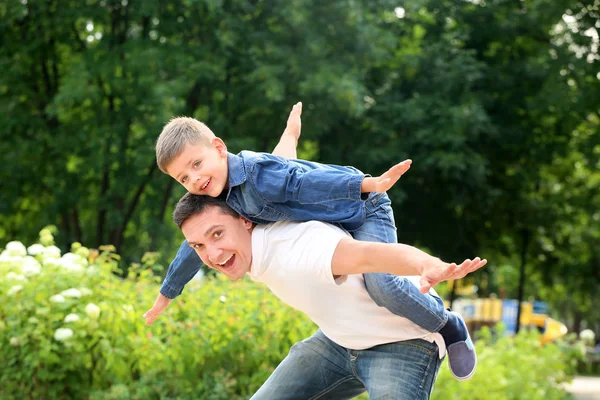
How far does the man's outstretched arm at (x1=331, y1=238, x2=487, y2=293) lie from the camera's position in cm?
273

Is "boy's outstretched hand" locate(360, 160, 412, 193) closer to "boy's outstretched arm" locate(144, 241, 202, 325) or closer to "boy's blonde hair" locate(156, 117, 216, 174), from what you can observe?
"boy's blonde hair" locate(156, 117, 216, 174)

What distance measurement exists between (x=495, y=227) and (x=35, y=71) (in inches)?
443

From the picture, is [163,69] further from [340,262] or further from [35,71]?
[340,262]

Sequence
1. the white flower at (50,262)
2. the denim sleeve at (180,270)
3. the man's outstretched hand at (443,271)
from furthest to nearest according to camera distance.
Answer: the white flower at (50,262) < the denim sleeve at (180,270) < the man's outstretched hand at (443,271)

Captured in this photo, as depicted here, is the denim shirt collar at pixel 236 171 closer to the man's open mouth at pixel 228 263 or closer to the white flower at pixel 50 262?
the man's open mouth at pixel 228 263

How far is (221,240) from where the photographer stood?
11.2 feet

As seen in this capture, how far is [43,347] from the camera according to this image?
6633mm

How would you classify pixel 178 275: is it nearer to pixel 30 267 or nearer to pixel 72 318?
pixel 72 318

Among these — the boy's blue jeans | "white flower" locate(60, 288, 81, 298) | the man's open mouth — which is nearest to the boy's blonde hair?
the man's open mouth

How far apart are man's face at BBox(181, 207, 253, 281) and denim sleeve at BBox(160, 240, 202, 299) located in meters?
0.49

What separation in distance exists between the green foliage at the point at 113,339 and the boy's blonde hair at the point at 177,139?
3.13 metres

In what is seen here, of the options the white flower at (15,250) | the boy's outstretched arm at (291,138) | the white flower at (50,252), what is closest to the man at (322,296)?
the boy's outstretched arm at (291,138)

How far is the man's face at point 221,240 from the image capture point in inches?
135

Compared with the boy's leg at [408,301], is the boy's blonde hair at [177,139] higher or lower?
higher
